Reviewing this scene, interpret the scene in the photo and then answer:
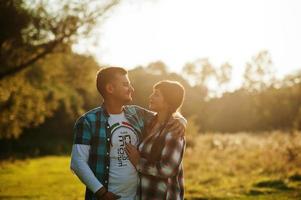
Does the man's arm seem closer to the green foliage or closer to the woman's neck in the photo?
the woman's neck

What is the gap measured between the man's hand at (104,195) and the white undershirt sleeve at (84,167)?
0.04 m

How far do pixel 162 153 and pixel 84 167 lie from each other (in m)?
0.71

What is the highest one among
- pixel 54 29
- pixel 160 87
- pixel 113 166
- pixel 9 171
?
pixel 54 29

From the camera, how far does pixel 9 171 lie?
82.0ft

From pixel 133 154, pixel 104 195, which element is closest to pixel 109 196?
pixel 104 195

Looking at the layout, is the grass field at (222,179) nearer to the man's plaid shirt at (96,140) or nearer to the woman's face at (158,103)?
the woman's face at (158,103)

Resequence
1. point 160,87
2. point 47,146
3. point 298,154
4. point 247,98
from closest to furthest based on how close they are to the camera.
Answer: point 160,87, point 298,154, point 47,146, point 247,98

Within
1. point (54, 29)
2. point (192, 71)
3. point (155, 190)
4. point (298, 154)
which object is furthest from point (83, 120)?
point (192, 71)

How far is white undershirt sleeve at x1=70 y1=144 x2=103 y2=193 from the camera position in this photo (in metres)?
4.52

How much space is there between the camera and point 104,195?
456cm

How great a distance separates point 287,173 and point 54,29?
9217 mm

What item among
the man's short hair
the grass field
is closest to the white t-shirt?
the man's short hair

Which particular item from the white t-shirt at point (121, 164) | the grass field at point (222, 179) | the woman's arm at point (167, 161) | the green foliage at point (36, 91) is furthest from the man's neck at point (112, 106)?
the green foliage at point (36, 91)

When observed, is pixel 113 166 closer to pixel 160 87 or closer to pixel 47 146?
pixel 160 87
